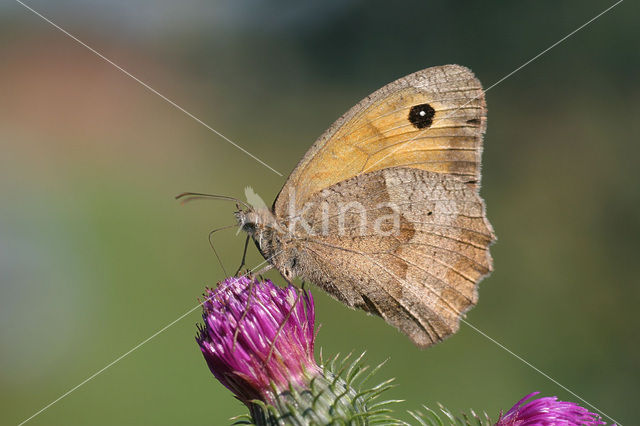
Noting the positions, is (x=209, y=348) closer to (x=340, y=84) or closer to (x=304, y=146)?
(x=304, y=146)

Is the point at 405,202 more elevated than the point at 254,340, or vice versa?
the point at 405,202

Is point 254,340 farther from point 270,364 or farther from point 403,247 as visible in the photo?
point 403,247

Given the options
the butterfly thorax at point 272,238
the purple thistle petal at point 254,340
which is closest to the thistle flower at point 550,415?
the purple thistle petal at point 254,340

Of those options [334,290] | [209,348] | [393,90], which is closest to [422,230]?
[334,290]

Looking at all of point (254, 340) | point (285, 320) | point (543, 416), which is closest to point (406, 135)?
point (285, 320)

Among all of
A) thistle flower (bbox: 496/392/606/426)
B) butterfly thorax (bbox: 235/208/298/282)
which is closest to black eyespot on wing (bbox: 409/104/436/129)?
butterfly thorax (bbox: 235/208/298/282)

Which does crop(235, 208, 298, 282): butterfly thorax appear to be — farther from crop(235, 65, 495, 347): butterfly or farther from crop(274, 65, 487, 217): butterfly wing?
crop(274, 65, 487, 217): butterfly wing

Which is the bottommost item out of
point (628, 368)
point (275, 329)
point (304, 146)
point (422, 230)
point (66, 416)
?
point (628, 368)
